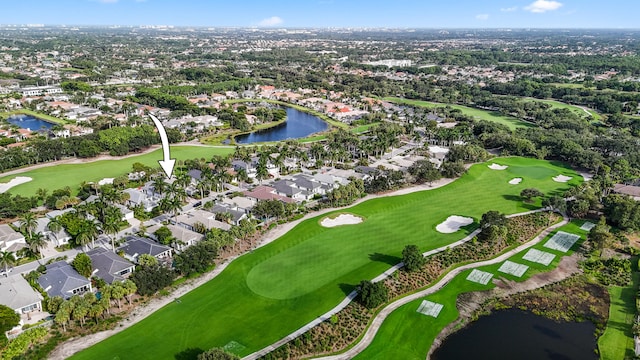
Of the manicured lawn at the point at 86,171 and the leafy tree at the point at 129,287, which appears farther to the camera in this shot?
the manicured lawn at the point at 86,171

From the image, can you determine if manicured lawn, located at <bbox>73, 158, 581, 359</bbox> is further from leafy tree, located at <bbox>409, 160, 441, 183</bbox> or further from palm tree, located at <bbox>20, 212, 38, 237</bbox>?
palm tree, located at <bbox>20, 212, 38, 237</bbox>

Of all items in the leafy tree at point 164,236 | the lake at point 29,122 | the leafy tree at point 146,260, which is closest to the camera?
the leafy tree at point 146,260

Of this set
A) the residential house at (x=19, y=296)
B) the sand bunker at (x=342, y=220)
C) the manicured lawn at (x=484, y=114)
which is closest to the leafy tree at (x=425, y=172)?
the sand bunker at (x=342, y=220)

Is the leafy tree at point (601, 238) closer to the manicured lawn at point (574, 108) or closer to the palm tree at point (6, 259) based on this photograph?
the palm tree at point (6, 259)

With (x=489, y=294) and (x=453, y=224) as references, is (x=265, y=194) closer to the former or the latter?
(x=453, y=224)

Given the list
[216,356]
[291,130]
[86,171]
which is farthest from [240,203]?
[291,130]

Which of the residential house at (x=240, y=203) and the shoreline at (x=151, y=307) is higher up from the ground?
the residential house at (x=240, y=203)

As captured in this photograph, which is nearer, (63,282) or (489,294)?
(63,282)
